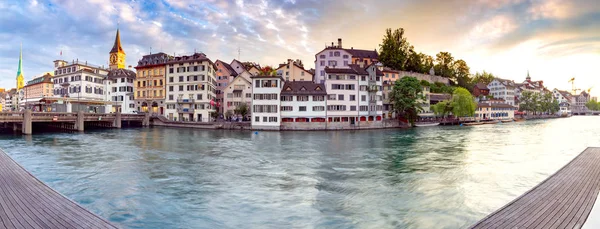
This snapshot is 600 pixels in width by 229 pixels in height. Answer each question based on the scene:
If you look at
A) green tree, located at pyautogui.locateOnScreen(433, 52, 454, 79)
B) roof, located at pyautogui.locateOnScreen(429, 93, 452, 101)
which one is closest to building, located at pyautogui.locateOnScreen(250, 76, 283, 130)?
roof, located at pyautogui.locateOnScreen(429, 93, 452, 101)

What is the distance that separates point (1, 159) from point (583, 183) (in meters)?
32.5

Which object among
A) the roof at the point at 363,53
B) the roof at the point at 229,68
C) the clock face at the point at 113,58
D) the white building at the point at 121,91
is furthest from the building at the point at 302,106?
the clock face at the point at 113,58

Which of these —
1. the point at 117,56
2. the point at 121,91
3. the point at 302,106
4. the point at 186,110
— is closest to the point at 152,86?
the point at 121,91

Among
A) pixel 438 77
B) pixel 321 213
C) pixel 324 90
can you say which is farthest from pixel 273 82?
pixel 438 77

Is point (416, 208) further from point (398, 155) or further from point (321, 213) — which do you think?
point (398, 155)

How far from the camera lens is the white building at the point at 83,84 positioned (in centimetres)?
7594

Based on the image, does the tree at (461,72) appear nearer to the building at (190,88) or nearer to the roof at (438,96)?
the roof at (438,96)

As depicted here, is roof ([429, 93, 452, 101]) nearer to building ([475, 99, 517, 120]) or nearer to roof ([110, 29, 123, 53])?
building ([475, 99, 517, 120])

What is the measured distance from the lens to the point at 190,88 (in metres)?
69.8

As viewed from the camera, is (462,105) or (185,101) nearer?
(185,101)

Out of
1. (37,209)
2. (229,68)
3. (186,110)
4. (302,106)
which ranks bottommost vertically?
(37,209)

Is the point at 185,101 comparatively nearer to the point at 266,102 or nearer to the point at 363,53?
the point at 266,102

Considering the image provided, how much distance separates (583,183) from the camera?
13.5 metres

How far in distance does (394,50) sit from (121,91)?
79.3 meters
